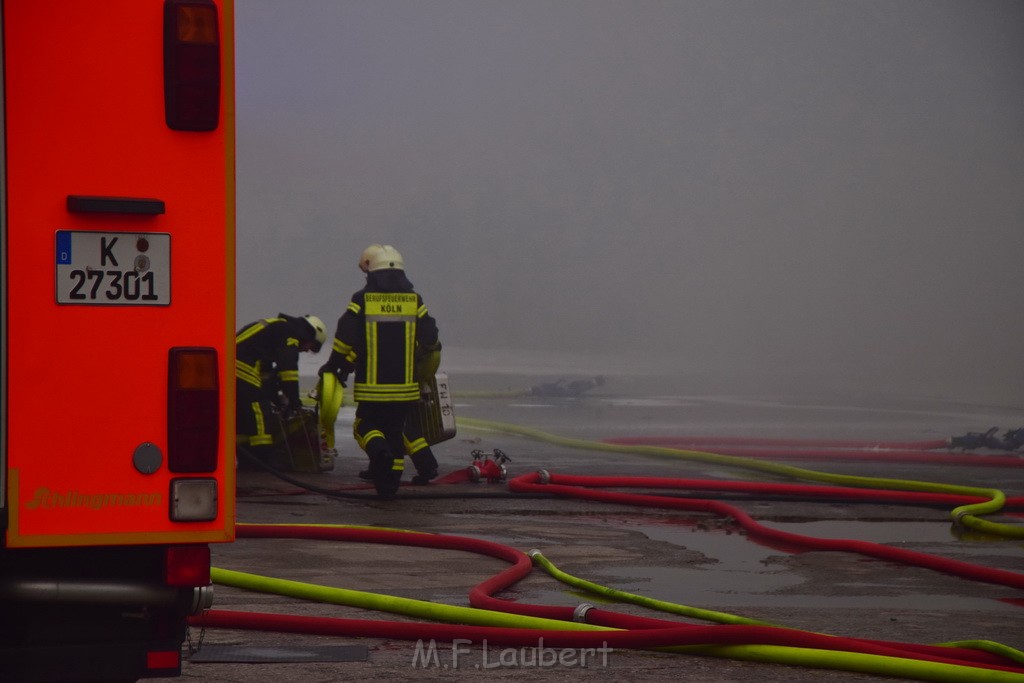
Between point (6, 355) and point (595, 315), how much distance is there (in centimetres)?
2731

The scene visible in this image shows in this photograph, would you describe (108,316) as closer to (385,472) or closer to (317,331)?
(385,472)

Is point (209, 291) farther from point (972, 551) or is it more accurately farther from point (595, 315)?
point (595, 315)

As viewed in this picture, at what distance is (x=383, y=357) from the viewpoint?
9125mm

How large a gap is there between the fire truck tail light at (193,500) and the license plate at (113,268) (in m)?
0.37

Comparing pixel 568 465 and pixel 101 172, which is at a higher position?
pixel 101 172

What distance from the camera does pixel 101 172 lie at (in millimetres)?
2885

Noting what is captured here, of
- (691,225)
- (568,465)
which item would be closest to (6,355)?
(568,465)

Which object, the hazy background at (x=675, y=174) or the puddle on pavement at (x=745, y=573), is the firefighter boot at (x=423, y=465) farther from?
the hazy background at (x=675, y=174)

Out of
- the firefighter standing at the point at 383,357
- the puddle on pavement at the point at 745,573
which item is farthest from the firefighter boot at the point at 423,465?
the puddle on pavement at the point at 745,573

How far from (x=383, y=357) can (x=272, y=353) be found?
4.20 ft

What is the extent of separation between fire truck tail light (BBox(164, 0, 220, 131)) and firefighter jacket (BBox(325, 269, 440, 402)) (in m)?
6.14

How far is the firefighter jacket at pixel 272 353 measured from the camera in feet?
32.6

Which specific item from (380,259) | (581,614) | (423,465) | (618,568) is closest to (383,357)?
(380,259)

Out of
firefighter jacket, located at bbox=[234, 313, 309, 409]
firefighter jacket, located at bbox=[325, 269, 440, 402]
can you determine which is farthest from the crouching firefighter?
firefighter jacket, located at bbox=[325, 269, 440, 402]
